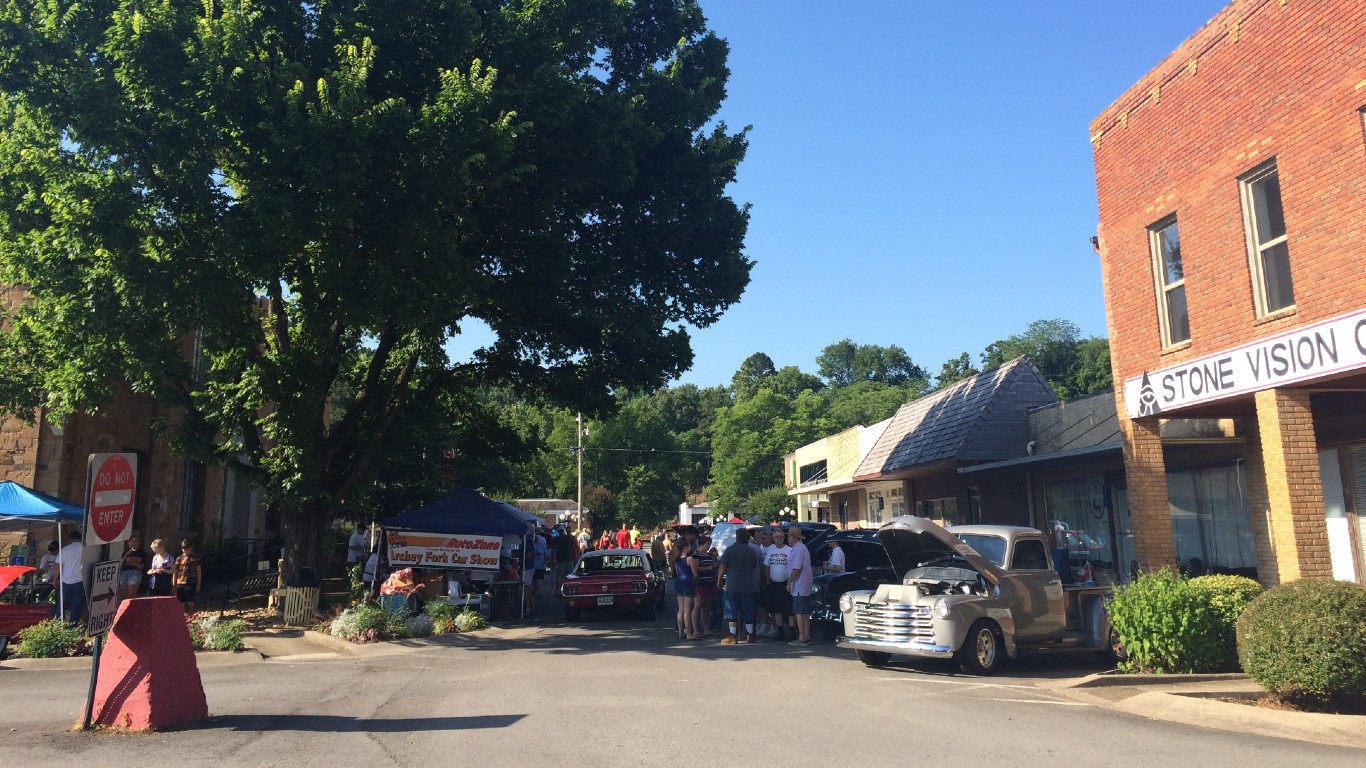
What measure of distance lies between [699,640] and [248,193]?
9840 mm

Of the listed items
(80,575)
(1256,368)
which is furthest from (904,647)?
A: (80,575)

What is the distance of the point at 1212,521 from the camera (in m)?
16.2

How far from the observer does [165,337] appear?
50.2 ft

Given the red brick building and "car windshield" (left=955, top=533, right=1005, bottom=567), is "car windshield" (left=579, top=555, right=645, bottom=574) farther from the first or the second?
the red brick building

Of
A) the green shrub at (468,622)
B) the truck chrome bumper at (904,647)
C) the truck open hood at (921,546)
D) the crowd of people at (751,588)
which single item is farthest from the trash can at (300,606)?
the truck open hood at (921,546)

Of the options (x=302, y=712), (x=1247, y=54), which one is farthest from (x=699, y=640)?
(x=1247, y=54)

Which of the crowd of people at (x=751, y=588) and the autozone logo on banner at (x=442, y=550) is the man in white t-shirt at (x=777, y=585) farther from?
the autozone logo on banner at (x=442, y=550)

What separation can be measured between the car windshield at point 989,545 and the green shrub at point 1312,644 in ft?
10.6

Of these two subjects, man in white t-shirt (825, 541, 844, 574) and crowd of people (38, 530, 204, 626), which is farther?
man in white t-shirt (825, 541, 844, 574)

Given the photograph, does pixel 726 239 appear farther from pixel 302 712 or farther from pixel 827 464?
pixel 827 464

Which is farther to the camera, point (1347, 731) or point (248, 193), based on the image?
point (248, 193)

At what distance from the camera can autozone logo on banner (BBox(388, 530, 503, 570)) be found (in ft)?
59.7

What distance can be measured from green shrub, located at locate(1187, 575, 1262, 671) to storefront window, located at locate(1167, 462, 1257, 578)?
4.48 metres

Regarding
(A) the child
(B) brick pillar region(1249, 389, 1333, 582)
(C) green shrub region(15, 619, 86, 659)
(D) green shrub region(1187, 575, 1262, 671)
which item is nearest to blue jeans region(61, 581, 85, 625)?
(C) green shrub region(15, 619, 86, 659)
